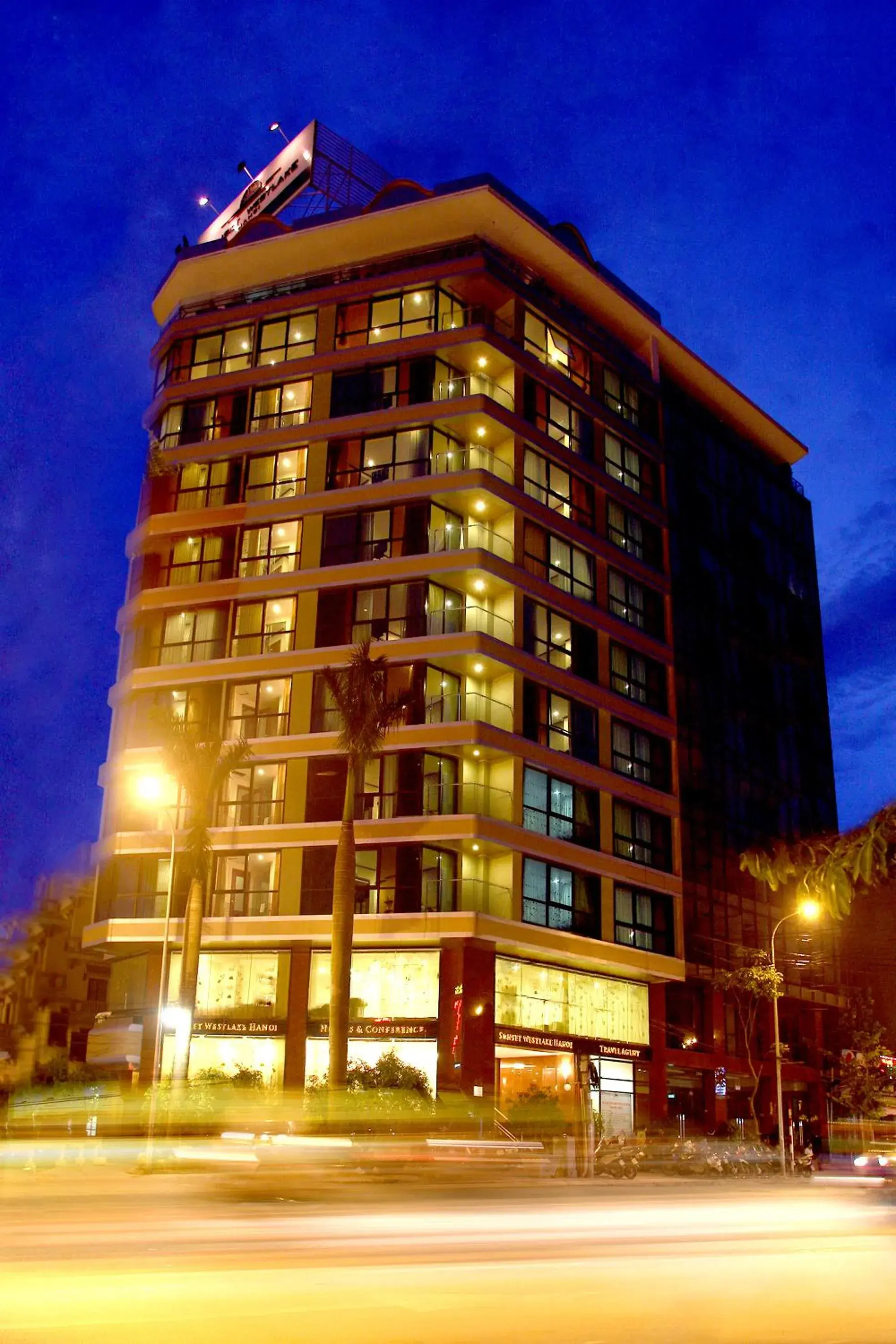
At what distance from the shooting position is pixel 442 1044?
44812mm

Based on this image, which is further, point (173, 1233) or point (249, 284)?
point (249, 284)

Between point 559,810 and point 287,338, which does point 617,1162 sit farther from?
point 287,338

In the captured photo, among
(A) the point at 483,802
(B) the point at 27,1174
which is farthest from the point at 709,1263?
(A) the point at 483,802

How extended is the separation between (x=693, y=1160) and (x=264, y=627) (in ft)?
83.9

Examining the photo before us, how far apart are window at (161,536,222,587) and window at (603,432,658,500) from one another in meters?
17.6

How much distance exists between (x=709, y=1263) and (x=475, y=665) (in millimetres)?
36033

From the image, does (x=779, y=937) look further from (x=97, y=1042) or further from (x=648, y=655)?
(x=97, y=1042)

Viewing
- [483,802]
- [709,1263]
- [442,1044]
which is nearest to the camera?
[709,1263]

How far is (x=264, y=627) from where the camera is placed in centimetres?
5269

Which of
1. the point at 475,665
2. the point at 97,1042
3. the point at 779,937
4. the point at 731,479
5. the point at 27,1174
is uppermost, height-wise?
the point at 731,479

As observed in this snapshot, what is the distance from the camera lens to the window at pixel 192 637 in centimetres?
5341

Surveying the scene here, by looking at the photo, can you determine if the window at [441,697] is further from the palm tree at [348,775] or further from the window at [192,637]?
the window at [192,637]

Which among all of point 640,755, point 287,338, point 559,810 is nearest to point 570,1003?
point 559,810

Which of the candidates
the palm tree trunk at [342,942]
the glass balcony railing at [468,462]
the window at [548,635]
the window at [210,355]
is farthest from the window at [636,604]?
the palm tree trunk at [342,942]
